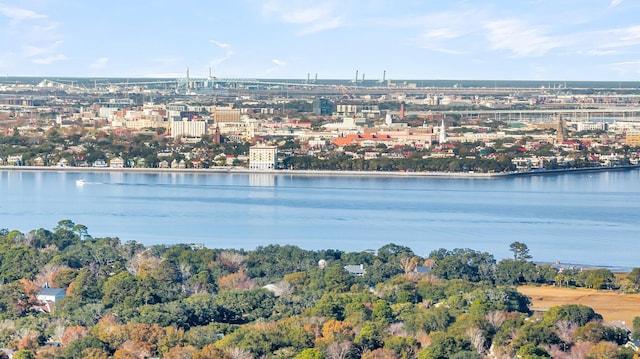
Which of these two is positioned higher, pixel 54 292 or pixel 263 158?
pixel 54 292

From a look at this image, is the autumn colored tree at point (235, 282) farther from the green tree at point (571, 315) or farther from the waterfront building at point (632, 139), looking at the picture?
the waterfront building at point (632, 139)

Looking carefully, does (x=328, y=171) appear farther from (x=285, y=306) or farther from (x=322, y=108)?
(x=322, y=108)

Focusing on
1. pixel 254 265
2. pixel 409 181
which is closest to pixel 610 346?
pixel 254 265

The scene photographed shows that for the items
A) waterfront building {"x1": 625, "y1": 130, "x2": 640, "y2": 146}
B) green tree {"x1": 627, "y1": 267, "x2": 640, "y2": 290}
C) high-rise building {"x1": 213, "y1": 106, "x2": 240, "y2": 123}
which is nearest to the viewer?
green tree {"x1": 627, "y1": 267, "x2": 640, "y2": 290}

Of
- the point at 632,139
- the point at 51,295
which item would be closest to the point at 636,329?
the point at 51,295

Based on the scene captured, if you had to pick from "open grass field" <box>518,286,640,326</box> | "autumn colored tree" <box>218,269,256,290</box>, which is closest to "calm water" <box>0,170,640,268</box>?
"open grass field" <box>518,286,640,326</box>

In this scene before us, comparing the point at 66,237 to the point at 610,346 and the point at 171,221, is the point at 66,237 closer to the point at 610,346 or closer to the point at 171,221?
the point at 171,221

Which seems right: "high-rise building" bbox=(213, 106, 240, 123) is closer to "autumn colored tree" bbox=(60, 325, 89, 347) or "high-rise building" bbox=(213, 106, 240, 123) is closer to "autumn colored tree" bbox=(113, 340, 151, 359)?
"autumn colored tree" bbox=(60, 325, 89, 347)
